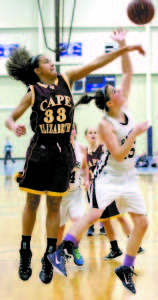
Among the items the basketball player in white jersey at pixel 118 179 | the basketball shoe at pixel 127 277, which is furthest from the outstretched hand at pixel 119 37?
the basketball shoe at pixel 127 277


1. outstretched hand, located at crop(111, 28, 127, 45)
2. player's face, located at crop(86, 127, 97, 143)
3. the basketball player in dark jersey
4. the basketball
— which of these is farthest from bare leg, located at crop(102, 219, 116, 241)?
the basketball

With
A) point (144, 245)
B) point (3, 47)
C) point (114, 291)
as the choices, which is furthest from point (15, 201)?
point (3, 47)

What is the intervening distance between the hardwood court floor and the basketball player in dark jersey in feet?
0.95

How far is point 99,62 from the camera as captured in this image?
2.28m

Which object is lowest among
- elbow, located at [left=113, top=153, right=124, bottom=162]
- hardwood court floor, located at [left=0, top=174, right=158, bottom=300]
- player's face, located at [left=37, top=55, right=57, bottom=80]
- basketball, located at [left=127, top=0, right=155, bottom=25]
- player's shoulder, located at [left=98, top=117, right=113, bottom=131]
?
hardwood court floor, located at [left=0, top=174, right=158, bottom=300]

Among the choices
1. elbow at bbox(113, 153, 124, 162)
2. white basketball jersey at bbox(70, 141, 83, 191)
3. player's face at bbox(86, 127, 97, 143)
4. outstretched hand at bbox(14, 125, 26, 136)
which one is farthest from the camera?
player's face at bbox(86, 127, 97, 143)

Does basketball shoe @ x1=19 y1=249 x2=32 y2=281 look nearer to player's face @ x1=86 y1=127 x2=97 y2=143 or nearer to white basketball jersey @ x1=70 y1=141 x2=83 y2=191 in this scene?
white basketball jersey @ x1=70 y1=141 x2=83 y2=191

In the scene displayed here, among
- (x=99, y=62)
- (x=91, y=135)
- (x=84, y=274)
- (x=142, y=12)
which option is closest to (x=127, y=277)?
(x=84, y=274)

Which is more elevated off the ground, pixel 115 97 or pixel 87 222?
pixel 115 97

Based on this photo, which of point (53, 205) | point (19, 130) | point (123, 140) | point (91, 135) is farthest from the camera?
point (91, 135)

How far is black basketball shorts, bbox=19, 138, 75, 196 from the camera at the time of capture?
7.61 ft

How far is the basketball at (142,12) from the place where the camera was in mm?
3357

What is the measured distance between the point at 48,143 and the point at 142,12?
5.61 ft

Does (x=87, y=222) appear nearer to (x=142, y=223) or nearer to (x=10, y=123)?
(x=142, y=223)
